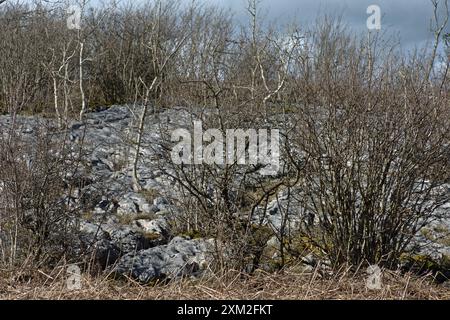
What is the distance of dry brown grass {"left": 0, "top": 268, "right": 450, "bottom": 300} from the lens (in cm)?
443

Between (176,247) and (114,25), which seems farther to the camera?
(114,25)

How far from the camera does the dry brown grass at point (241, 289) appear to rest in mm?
4434

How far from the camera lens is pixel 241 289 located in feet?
15.3

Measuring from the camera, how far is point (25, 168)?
6254mm

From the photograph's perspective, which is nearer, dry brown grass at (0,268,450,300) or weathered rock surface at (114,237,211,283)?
dry brown grass at (0,268,450,300)

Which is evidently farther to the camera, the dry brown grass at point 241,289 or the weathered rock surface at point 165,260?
the weathered rock surface at point 165,260

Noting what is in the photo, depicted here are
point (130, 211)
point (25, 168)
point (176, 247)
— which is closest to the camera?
point (25, 168)

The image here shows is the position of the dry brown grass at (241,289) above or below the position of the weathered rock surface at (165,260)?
above

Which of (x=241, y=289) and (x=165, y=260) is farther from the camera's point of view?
(x=165, y=260)

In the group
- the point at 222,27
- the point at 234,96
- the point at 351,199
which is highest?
the point at 222,27
